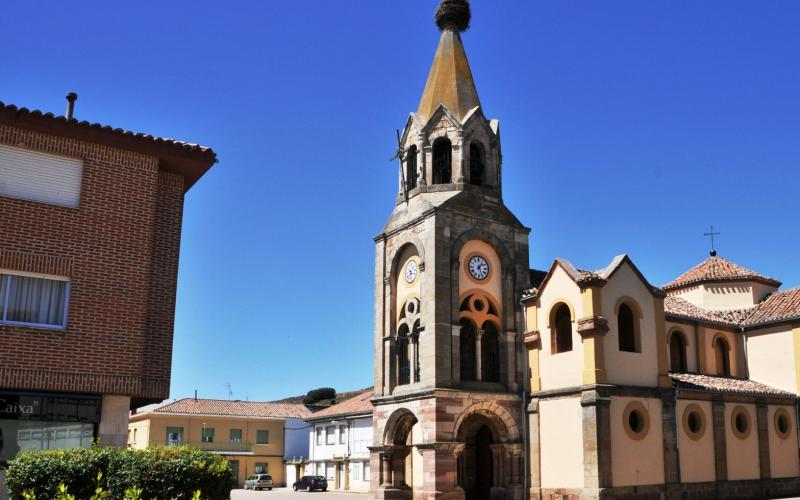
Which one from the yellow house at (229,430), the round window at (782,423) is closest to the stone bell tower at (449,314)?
the round window at (782,423)

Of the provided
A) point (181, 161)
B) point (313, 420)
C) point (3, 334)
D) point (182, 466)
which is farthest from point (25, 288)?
point (313, 420)

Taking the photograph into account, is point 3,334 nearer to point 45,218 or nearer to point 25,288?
point 25,288

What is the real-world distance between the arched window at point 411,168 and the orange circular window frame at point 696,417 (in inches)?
585

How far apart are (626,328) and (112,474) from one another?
2310 centimetres

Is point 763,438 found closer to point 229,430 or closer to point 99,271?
point 99,271

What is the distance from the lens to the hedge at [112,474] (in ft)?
39.4

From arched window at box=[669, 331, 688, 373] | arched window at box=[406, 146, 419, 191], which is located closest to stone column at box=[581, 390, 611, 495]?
arched window at box=[669, 331, 688, 373]

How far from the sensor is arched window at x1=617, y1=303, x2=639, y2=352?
30641mm

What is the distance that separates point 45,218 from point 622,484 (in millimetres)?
21969

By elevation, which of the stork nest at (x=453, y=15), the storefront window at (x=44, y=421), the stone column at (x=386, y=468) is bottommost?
the stone column at (x=386, y=468)

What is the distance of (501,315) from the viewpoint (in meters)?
33.3

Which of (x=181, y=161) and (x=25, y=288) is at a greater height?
(x=181, y=161)

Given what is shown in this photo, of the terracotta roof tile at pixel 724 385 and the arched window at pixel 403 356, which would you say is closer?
the terracotta roof tile at pixel 724 385

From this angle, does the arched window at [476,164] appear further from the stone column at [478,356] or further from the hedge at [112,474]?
the hedge at [112,474]
